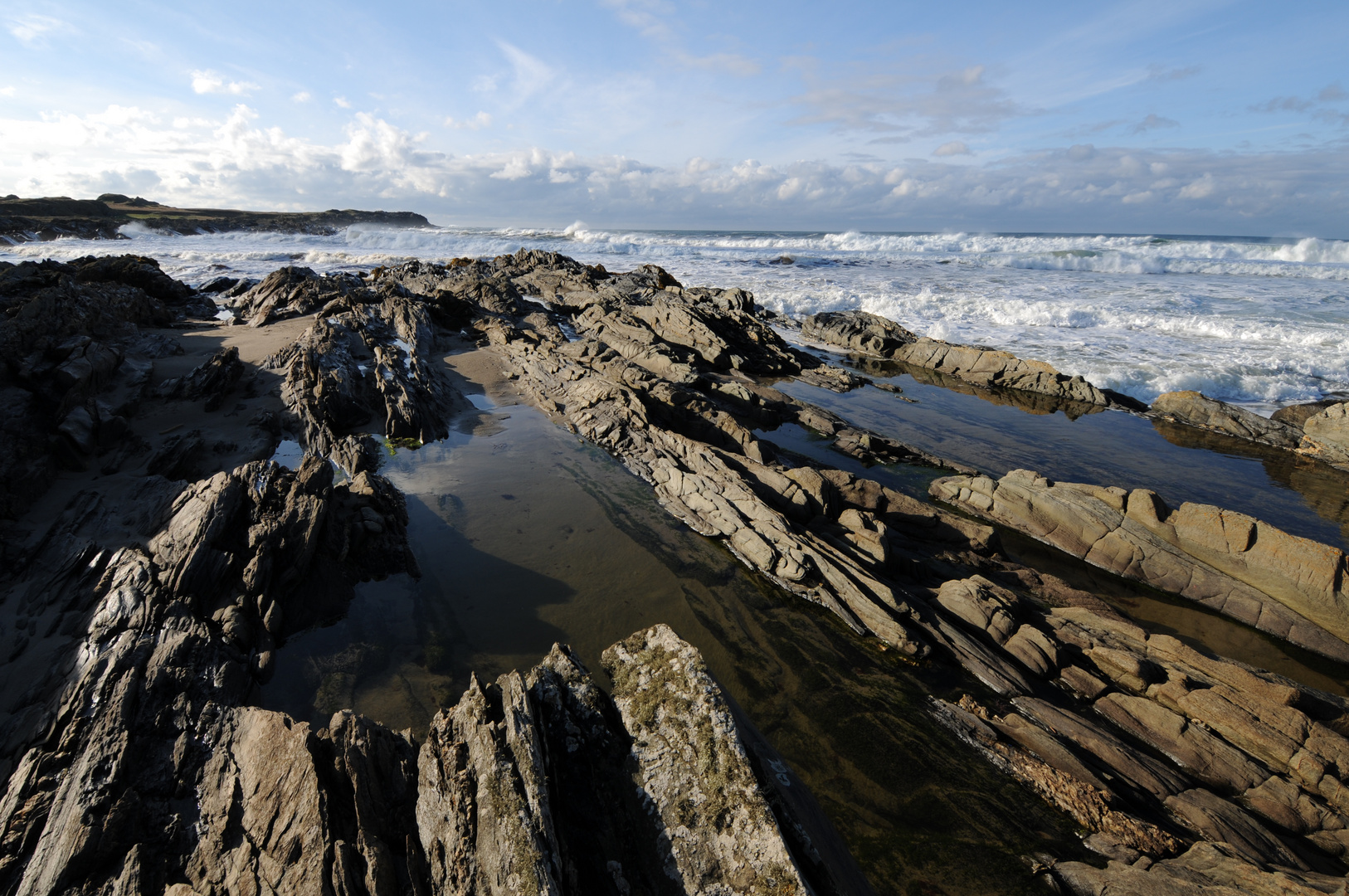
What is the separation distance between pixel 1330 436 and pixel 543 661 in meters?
22.5

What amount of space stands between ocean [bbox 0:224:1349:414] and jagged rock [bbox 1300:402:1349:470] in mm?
3570

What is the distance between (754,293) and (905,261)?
103 ft

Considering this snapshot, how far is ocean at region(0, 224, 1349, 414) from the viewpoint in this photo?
70.9ft

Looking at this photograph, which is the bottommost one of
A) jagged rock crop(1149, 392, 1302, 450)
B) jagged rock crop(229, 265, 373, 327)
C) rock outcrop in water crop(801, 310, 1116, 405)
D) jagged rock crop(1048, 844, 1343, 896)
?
jagged rock crop(1048, 844, 1343, 896)

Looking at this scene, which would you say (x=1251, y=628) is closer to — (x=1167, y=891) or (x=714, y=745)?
(x=1167, y=891)

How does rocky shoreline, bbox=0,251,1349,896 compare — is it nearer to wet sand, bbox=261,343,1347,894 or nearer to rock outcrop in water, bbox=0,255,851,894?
rock outcrop in water, bbox=0,255,851,894

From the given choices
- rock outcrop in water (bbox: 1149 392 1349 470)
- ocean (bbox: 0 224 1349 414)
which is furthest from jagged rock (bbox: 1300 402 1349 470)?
ocean (bbox: 0 224 1349 414)

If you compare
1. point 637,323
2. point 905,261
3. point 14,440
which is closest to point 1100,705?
point 14,440

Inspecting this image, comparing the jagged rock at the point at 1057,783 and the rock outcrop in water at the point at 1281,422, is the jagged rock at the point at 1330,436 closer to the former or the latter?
the rock outcrop in water at the point at 1281,422

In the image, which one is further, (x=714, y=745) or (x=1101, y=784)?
(x=1101, y=784)

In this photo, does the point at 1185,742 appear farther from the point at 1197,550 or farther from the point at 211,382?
the point at 211,382

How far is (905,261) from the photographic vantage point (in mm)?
58094

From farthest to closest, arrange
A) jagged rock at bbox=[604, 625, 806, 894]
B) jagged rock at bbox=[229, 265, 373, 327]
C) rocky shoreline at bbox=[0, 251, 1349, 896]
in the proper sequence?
jagged rock at bbox=[229, 265, 373, 327] → rocky shoreline at bbox=[0, 251, 1349, 896] → jagged rock at bbox=[604, 625, 806, 894]

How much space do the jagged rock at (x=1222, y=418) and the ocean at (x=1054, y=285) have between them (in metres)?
2.32
